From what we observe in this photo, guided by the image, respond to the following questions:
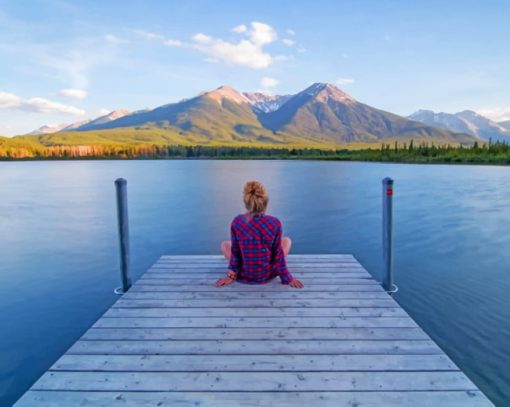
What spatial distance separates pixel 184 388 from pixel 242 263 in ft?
8.38

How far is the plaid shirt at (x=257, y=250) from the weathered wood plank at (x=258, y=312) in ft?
2.77

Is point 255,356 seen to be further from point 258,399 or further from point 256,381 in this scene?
point 258,399

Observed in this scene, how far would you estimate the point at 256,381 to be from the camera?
3314 millimetres

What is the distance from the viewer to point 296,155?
105 meters

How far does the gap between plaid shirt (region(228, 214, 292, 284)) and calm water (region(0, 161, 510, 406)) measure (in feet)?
10.0

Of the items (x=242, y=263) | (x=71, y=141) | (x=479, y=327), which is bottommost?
(x=479, y=327)

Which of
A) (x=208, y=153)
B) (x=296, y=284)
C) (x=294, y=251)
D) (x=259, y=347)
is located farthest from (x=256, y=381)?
(x=208, y=153)

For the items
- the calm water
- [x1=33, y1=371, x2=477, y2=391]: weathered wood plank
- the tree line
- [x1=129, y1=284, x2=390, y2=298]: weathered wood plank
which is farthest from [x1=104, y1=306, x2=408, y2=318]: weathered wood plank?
the tree line

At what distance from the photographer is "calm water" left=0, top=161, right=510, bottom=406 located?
20.0 ft

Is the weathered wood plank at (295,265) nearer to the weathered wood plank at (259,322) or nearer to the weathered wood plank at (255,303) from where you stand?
the weathered wood plank at (255,303)

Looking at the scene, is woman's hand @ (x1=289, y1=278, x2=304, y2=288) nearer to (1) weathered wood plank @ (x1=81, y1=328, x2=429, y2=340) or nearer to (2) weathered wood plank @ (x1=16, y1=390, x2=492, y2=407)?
(1) weathered wood plank @ (x1=81, y1=328, x2=429, y2=340)

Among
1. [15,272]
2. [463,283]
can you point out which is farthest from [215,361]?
[15,272]

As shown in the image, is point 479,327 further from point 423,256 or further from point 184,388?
point 184,388

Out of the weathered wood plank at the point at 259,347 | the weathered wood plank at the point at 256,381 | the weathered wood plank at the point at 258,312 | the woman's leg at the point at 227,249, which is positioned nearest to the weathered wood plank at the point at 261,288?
the woman's leg at the point at 227,249
